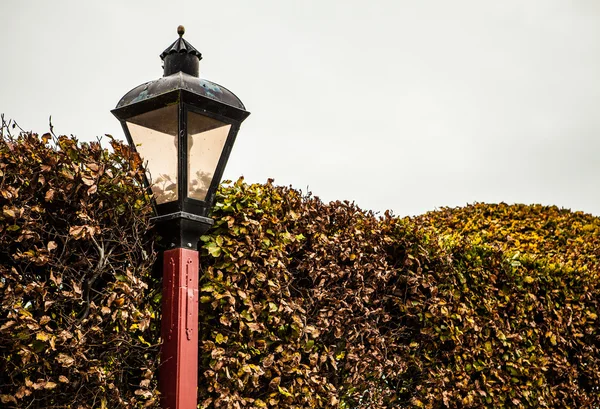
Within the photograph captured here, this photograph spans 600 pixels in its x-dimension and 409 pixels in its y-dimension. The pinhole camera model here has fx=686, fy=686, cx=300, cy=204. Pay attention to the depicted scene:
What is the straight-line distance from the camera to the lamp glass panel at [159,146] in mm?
4293

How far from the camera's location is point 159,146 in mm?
4383

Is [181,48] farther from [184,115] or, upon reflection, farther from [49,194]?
[49,194]

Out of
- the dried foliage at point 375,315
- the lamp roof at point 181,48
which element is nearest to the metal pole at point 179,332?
the dried foliage at point 375,315

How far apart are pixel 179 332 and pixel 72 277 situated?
77cm

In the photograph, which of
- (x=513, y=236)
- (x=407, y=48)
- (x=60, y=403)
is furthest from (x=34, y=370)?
(x=513, y=236)

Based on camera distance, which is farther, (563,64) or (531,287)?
(563,64)

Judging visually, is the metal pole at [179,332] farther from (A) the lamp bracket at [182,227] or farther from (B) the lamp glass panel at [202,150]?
(B) the lamp glass panel at [202,150]

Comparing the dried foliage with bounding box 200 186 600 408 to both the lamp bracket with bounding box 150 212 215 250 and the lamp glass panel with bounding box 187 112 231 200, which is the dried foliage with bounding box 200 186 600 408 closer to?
the lamp bracket with bounding box 150 212 215 250

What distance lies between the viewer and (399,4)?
8977 millimetres

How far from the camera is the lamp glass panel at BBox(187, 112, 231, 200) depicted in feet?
14.1

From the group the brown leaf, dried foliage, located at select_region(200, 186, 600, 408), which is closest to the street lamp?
the brown leaf

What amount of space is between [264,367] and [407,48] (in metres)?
6.55

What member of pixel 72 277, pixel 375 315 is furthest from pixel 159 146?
pixel 375 315

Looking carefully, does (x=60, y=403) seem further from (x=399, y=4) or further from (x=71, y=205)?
(x=399, y=4)
